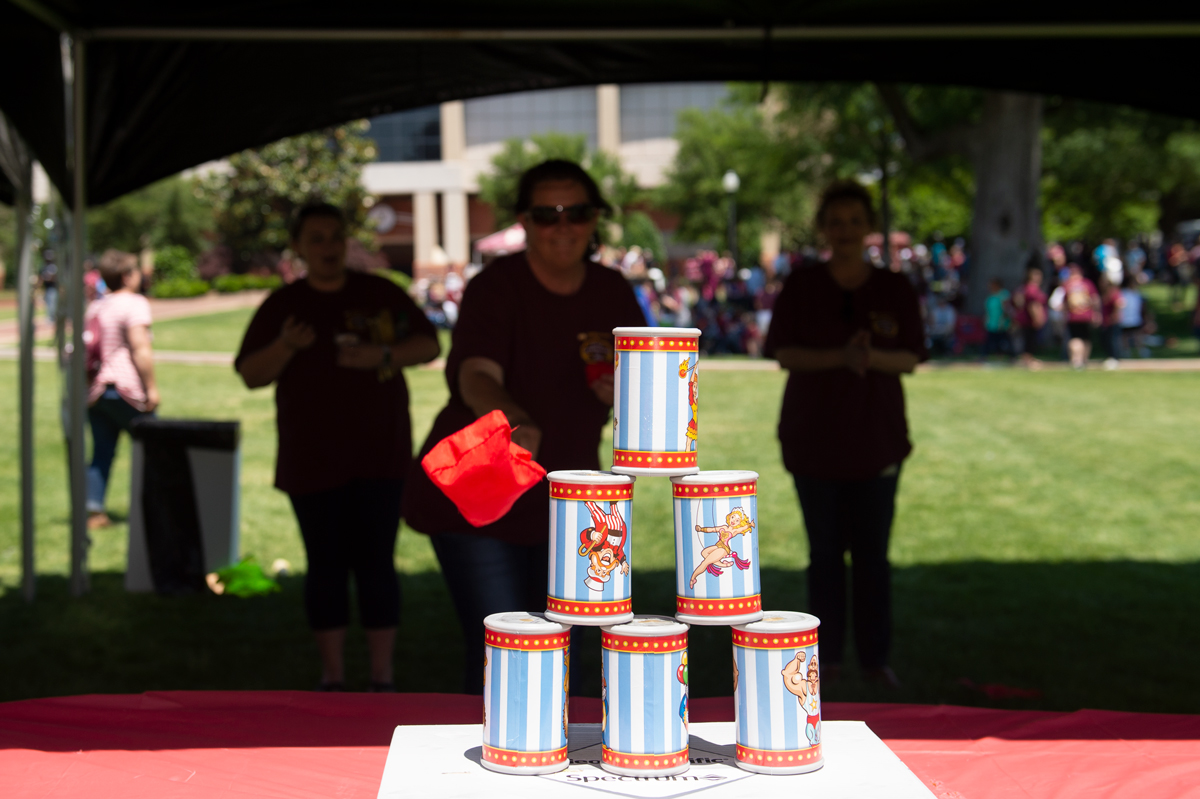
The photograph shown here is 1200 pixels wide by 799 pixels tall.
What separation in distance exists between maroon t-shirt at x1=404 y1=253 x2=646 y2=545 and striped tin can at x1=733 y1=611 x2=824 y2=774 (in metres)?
Answer: 1.06

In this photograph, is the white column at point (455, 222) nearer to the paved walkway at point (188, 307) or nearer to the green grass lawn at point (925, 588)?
the paved walkway at point (188, 307)

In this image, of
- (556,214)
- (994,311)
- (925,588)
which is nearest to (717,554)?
(556,214)

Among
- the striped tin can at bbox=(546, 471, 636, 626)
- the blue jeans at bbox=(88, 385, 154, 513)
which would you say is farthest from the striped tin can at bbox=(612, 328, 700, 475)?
the blue jeans at bbox=(88, 385, 154, 513)

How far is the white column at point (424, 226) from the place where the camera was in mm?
60562

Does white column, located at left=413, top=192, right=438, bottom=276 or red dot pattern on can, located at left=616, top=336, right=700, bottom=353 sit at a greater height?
white column, located at left=413, top=192, right=438, bottom=276

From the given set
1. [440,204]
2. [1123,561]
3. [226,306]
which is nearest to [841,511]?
[1123,561]

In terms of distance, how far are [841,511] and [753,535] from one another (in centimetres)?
234

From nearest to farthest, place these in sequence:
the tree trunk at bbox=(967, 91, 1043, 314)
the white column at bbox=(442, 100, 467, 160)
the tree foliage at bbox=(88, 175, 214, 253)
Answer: the tree trunk at bbox=(967, 91, 1043, 314) → the tree foliage at bbox=(88, 175, 214, 253) → the white column at bbox=(442, 100, 467, 160)

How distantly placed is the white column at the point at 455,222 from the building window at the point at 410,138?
245 cm

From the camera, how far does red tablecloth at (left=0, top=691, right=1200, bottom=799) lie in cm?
238

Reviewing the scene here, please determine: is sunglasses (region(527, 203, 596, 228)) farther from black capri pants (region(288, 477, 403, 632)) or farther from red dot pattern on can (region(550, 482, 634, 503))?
black capri pants (region(288, 477, 403, 632))

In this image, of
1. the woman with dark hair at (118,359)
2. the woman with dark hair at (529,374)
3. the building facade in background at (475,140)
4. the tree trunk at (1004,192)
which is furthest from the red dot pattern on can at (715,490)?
the building facade in background at (475,140)

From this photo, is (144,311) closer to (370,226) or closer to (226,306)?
(226,306)

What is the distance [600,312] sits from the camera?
3.32 meters
